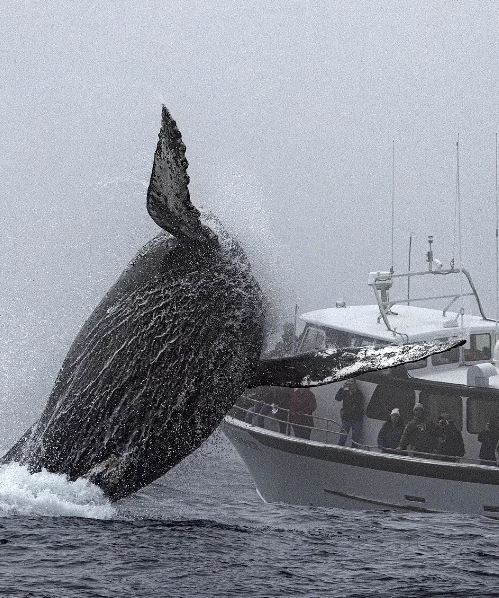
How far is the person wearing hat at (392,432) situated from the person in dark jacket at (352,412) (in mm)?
575

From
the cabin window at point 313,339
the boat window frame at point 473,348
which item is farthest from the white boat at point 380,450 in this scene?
the cabin window at point 313,339

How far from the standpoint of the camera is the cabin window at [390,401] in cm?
1912

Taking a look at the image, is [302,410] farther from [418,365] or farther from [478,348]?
[478,348]

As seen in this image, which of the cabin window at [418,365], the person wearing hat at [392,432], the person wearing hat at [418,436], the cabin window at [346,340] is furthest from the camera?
the cabin window at [346,340]

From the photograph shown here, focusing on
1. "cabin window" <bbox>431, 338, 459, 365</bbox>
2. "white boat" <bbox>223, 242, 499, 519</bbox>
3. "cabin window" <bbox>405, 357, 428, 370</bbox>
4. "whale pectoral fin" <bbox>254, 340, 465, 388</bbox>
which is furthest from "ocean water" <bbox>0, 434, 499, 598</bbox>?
"cabin window" <bbox>431, 338, 459, 365</bbox>

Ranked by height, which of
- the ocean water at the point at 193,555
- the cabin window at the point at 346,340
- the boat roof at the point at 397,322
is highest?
the boat roof at the point at 397,322

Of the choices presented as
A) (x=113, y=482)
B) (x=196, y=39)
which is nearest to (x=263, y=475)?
(x=113, y=482)

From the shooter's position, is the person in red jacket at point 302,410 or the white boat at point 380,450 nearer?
the white boat at point 380,450

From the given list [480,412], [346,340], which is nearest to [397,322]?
[346,340]

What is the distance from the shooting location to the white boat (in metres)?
18.4

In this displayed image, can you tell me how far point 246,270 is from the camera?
1002 cm

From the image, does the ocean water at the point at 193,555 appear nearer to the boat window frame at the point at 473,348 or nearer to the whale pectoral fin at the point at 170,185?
the whale pectoral fin at the point at 170,185

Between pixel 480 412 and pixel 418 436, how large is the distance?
1.27m

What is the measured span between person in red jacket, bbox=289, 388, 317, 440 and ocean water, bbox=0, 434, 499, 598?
6.62 metres
